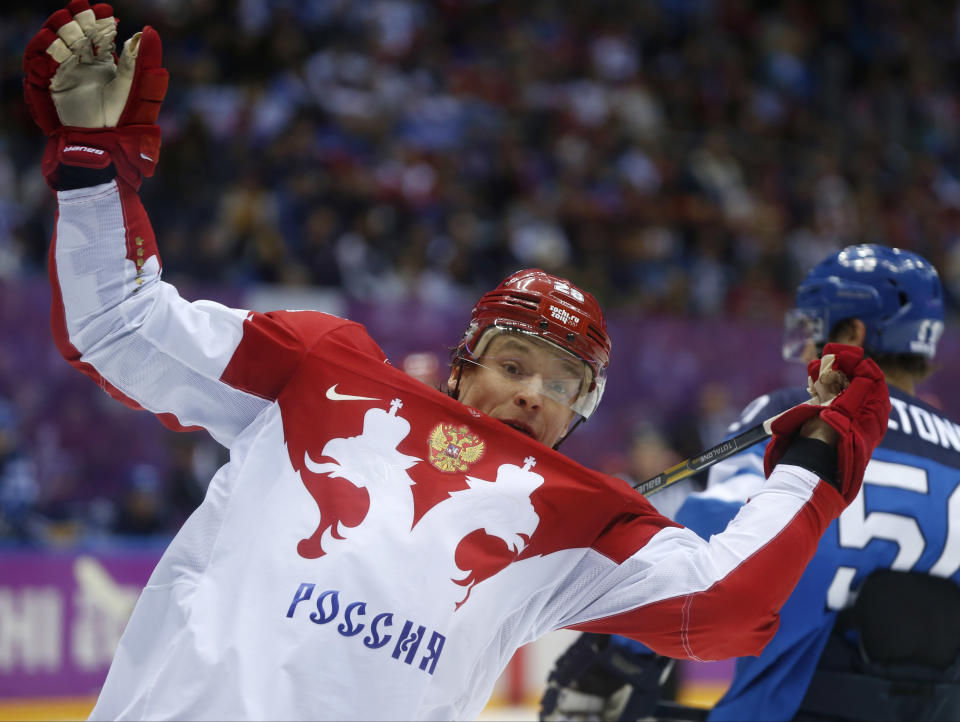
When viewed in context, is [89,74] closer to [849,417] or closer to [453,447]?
[453,447]

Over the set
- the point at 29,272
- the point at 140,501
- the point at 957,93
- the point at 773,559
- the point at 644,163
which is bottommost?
the point at 140,501

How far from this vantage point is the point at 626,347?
8867 millimetres

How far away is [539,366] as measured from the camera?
91.7 inches

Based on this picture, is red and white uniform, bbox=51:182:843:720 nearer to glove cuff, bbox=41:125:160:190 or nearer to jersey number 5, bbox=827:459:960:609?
glove cuff, bbox=41:125:160:190

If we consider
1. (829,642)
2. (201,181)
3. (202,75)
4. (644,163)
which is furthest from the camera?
(644,163)

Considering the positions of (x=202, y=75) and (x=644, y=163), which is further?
(x=644, y=163)

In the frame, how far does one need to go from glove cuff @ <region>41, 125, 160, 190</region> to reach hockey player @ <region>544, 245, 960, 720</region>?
1.55m

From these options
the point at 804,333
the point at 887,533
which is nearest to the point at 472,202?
the point at 804,333

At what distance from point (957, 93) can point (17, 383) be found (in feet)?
38.9

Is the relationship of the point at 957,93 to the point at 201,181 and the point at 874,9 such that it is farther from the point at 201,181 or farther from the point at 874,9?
the point at 201,181

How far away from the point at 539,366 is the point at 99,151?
36.5 inches

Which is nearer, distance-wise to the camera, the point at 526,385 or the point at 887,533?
the point at 526,385

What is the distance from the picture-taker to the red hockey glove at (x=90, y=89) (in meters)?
1.88

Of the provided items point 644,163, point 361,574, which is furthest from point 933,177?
point 361,574
